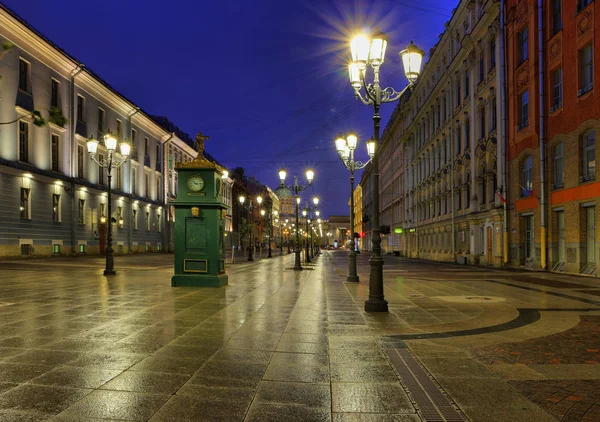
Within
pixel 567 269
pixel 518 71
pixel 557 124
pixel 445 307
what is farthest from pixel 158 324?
pixel 518 71

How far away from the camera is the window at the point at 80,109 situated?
41888mm

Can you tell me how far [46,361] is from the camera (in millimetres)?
5871

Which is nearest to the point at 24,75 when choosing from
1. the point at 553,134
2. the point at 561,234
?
the point at 553,134

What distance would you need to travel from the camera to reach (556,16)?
25156 millimetres

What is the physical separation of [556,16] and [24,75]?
3397 cm

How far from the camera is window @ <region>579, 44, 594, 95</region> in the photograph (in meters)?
21.9

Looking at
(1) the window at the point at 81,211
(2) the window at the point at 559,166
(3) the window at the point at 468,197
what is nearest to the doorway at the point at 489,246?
(3) the window at the point at 468,197

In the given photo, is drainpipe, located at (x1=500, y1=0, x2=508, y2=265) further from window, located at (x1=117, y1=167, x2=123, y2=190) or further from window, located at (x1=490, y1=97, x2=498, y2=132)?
window, located at (x1=117, y1=167, x2=123, y2=190)

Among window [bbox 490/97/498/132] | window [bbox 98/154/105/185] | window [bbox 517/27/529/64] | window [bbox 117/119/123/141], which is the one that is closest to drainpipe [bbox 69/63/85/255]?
window [bbox 98/154/105/185]

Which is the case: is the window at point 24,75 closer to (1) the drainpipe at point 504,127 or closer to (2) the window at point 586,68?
(1) the drainpipe at point 504,127

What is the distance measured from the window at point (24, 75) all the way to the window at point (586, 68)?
112ft

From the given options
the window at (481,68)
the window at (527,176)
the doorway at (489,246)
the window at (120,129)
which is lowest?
the doorway at (489,246)

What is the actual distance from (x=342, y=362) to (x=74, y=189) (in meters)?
39.4

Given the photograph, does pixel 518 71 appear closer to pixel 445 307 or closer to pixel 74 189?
pixel 445 307
